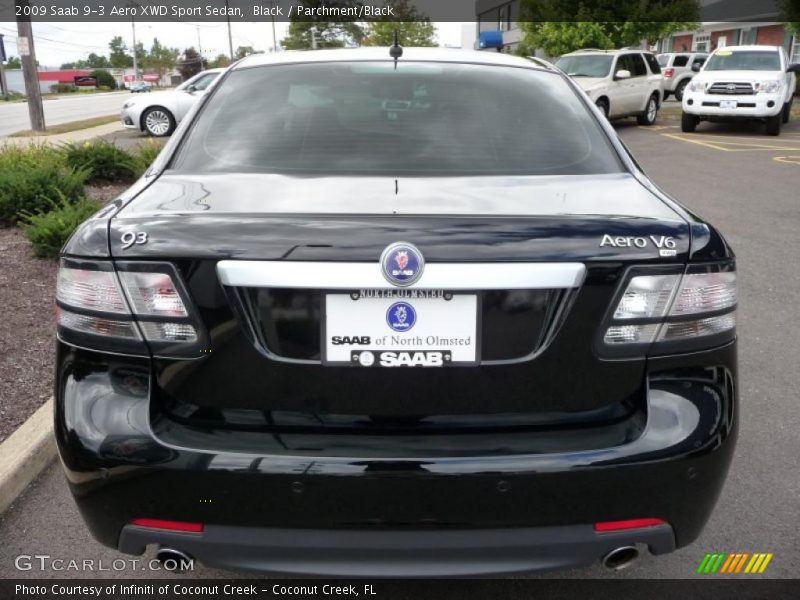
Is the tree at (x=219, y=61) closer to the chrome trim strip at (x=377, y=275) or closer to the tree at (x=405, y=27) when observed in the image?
the tree at (x=405, y=27)

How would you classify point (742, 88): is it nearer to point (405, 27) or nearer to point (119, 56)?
point (405, 27)

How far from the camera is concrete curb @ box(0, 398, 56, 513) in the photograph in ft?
10.0

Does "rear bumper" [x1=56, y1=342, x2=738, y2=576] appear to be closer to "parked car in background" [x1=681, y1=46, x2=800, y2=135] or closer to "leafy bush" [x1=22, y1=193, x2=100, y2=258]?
"leafy bush" [x1=22, y1=193, x2=100, y2=258]

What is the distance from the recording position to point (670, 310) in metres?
1.96

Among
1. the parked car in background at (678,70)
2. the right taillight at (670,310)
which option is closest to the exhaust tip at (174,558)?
the right taillight at (670,310)

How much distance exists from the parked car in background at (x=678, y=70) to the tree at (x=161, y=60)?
96.6 meters

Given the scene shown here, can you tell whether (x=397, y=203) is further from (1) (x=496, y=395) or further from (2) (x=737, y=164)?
(2) (x=737, y=164)

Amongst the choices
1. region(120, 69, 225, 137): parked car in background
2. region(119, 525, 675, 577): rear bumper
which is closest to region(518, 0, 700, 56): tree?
region(120, 69, 225, 137): parked car in background

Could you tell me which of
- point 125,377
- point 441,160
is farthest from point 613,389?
point 125,377

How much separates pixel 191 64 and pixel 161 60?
36187 mm

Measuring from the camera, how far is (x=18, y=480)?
3.13 m

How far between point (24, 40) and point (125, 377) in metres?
19.1

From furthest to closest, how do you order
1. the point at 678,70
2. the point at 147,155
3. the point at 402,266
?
the point at 678,70 < the point at 147,155 < the point at 402,266

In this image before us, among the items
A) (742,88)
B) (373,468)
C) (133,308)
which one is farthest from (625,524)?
(742,88)
